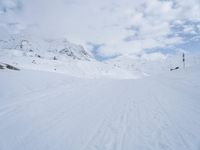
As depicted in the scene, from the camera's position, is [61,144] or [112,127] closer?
[61,144]

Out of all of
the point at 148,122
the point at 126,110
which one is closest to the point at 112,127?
the point at 148,122

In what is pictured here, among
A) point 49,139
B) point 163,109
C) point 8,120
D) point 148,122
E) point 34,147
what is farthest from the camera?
point 163,109

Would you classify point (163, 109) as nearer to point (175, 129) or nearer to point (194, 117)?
point (194, 117)

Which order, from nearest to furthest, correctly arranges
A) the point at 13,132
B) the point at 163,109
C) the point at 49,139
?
the point at 49,139 → the point at 13,132 → the point at 163,109

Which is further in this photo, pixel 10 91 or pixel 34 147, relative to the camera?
pixel 10 91

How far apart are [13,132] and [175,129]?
4505 millimetres

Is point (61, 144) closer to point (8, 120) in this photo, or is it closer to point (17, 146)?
point (17, 146)

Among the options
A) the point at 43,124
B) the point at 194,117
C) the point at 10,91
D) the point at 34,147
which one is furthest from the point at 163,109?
the point at 10,91

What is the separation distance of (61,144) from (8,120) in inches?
121

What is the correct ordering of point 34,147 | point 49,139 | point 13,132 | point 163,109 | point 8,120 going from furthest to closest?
point 163,109 → point 8,120 → point 13,132 → point 49,139 → point 34,147

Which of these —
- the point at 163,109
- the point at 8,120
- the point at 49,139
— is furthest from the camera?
the point at 163,109

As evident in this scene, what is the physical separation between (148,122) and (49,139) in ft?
9.71

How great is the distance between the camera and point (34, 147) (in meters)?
5.05

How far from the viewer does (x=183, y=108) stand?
27.3ft
